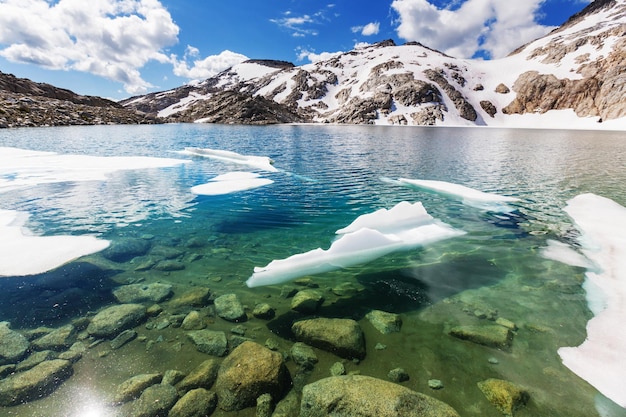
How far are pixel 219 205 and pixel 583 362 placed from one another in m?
17.2

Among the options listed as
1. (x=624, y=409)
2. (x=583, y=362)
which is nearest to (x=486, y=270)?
(x=583, y=362)

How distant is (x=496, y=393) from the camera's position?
233 inches

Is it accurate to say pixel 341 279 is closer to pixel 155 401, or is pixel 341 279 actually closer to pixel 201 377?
pixel 201 377

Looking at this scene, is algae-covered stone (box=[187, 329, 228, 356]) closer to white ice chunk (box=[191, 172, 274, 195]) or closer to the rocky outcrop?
white ice chunk (box=[191, 172, 274, 195])

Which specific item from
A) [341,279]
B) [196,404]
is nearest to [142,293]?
[196,404]

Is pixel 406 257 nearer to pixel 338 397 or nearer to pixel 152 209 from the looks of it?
pixel 338 397

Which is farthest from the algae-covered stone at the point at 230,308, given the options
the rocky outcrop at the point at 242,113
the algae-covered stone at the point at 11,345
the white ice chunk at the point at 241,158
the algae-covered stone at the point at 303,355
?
the rocky outcrop at the point at 242,113

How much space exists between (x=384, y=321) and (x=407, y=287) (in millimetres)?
2174

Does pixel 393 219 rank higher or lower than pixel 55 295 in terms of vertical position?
higher

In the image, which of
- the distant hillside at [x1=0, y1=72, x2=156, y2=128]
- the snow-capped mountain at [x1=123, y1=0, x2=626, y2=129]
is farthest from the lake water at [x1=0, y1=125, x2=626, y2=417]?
the snow-capped mountain at [x1=123, y1=0, x2=626, y2=129]

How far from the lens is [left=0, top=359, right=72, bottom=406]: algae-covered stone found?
18.6 ft

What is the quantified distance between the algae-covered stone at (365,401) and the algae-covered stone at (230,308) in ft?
10.7

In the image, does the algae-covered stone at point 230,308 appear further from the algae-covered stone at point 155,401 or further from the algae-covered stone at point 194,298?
the algae-covered stone at point 155,401

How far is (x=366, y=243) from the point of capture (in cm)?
1245
